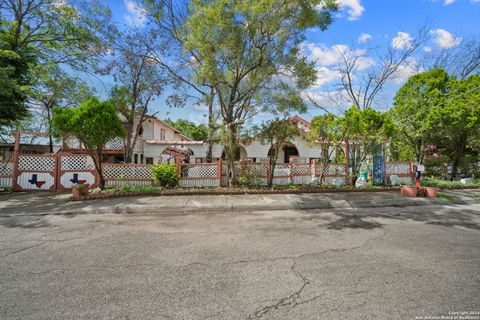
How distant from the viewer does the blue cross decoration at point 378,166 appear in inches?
496

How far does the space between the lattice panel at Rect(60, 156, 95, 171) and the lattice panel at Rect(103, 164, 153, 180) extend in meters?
0.82

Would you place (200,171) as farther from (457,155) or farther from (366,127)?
(457,155)

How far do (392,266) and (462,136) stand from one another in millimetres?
18916

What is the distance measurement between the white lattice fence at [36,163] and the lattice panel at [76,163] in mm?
454

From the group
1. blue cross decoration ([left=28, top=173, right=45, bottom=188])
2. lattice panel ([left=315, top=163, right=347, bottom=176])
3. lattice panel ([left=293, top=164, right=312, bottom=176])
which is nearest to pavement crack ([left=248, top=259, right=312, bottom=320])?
lattice panel ([left=293, top=164, right=312, bottom=176])

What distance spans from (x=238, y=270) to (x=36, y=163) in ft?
39.0

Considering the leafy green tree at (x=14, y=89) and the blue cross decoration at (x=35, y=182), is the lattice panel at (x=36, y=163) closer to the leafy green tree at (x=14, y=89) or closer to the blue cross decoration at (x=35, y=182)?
the blue cross decoration at (x=35, y=182)

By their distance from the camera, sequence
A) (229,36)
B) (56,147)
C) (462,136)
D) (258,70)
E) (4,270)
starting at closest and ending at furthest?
(4,270)
(229,36)
(258,70)
(462,136)
(56,147)

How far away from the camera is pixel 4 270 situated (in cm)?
320

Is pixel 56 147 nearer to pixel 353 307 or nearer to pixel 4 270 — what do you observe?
pixel 4 270

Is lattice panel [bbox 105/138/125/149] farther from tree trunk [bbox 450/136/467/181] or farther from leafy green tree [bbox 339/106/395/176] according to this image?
tree trunk [bbox 450/136/467/181]

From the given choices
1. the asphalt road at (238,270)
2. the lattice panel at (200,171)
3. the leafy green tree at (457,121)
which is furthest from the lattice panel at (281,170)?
the leafy green tree at (457,121)

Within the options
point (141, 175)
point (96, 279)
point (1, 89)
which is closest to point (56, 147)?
point (1, 89)

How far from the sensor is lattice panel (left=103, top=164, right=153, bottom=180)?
1084 centimetres
